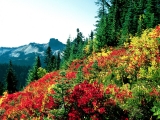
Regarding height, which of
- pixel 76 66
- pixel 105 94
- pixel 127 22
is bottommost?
pixel 105 94

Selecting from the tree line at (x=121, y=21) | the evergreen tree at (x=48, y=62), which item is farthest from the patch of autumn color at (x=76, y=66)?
the evergreen tree at (x=48, y=62)

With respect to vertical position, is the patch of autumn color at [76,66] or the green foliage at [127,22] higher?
the green foliage at [127,22]

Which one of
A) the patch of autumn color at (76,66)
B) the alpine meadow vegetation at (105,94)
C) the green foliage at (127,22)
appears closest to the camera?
the alpine meadow vegetation at (105,94)

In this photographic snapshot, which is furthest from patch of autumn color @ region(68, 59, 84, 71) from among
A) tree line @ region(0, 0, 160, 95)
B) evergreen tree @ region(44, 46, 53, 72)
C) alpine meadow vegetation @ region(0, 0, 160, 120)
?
evergreen tree @ region(44, 46, 53, 72)

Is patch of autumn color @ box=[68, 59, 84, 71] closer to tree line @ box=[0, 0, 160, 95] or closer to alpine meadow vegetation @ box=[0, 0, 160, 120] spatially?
tree line @ box=[0, 0, 160, 95]

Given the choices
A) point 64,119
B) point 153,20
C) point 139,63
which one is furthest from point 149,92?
point 153,20

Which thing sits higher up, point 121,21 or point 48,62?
point 121,21

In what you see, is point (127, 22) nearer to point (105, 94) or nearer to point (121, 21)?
point (121, 21)

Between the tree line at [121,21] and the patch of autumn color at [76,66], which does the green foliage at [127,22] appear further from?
the patch of autumn color at [76,66]

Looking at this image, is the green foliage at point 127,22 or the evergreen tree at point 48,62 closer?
the green foliage at point 127,22

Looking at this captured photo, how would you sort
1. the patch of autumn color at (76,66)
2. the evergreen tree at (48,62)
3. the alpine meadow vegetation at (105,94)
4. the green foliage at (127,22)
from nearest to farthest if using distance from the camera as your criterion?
Answer: the alpine meadow vegetation at (105,94) → the patch of autumn color at (76,66) → the green foliage at (127,22) → the evergreen tree at (48,62)

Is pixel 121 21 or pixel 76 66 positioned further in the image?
pixel 121 21

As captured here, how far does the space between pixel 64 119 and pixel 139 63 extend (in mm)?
9655

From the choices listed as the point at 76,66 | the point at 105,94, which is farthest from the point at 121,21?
the point at 105,94
